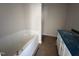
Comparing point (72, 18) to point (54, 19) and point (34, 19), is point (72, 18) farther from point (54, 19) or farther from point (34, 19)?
point (34, 19)

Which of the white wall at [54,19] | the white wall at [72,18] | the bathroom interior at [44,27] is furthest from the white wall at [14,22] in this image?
the white wall at [72,18]

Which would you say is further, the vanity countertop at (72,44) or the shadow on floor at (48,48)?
the shadow on floor at (48,48)

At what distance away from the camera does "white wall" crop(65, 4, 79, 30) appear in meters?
3.15

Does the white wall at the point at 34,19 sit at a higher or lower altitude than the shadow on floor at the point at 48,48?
higher

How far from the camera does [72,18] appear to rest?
134 inches

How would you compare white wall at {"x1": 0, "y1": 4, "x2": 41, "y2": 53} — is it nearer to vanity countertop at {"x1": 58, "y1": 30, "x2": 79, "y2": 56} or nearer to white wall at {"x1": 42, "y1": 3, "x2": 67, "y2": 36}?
white wall at {"x1": 42, "y1": 3, "x2": 67, "y2": 36}

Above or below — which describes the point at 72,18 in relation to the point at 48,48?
above

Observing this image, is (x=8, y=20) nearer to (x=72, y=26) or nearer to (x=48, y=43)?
(x=48, y=43)

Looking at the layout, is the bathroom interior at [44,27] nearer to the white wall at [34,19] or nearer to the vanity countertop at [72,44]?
the white wall at [34,19]

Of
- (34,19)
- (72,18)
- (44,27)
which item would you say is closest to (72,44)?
(72,18)

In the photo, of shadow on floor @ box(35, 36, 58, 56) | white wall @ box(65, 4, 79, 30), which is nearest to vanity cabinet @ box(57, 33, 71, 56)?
shadow on floor @ box(35, 36, 58, 56)

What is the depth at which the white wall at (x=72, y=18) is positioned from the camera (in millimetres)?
3148

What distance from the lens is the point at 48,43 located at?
11.4 feet

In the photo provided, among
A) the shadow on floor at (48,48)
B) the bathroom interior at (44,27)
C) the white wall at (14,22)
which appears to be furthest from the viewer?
the shadow on floor at (48,48)
